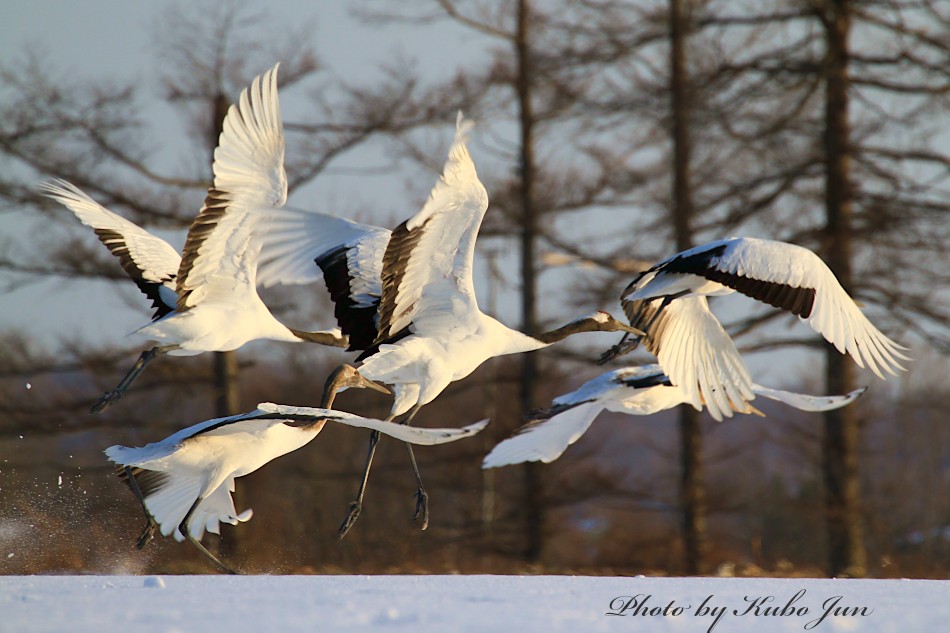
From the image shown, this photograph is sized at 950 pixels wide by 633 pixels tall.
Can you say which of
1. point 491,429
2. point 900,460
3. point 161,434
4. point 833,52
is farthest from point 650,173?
point 900,460

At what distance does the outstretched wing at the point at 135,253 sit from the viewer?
8.71m

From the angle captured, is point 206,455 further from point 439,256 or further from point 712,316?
point 712,316

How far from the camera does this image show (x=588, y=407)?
772 cm

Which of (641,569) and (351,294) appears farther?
(641,569)

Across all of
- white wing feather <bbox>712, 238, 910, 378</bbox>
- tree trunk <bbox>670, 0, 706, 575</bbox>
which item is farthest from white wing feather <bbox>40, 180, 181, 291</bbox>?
tree trunk <bbox>670, 0, 706, 575</bbox>

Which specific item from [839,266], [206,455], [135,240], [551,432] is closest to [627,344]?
[551,432]

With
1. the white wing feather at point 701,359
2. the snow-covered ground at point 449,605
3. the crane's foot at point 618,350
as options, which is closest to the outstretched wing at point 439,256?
the crane's foot at point 618,350

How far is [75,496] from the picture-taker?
43.7 feet

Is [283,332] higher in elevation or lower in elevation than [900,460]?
higher

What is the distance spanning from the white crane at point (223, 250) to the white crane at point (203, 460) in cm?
119

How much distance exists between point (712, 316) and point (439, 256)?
2.38 meters

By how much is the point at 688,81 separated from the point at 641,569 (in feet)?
19.7

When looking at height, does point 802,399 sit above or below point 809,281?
below

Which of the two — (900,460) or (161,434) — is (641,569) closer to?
(161,434)
